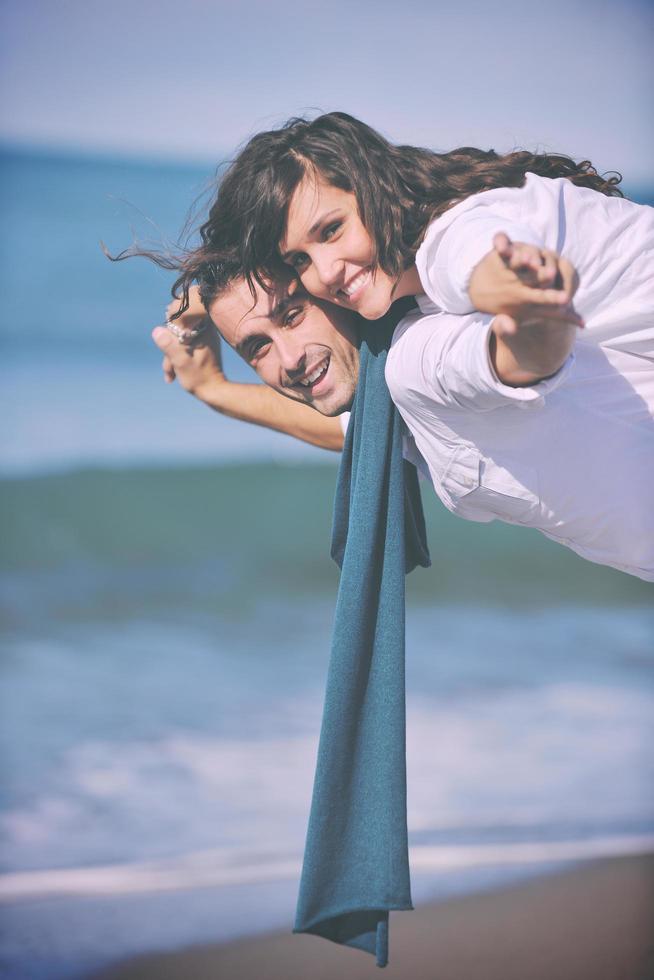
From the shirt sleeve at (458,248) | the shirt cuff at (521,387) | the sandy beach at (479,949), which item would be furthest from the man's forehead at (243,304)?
the sandy beach at (479,949)

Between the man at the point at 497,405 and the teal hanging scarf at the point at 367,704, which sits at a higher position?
the man at the point at 497,405

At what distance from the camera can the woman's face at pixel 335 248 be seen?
1621 mm

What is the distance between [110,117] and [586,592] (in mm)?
3178

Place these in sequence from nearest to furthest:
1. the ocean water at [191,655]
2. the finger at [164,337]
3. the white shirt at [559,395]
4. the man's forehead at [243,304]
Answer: the white shirt at [559,395], the man's forehead at [243,304], the finger at [164,337], the ocean water at [191,655]

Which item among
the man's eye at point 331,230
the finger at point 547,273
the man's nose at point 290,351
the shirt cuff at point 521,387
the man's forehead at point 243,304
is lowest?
the shirt cuff at point 521,387

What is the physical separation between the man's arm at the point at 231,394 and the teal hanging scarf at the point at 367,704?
314 mm

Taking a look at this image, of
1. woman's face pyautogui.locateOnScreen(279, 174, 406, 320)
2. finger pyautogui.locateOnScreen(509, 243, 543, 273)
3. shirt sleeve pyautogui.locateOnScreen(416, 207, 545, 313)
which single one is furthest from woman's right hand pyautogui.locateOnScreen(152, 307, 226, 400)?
finger pyautogui.locateOnScreen(509, 243, 543, 273)

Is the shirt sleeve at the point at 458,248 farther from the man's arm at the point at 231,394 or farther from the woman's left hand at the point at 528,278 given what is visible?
the man's arm at the point at 231,394

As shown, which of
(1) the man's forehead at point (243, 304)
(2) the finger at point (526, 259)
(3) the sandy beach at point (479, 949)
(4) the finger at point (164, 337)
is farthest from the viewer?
(3) the sandy beach at point (479, 949)

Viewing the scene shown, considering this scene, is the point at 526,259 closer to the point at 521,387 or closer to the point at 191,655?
the point at 521,387

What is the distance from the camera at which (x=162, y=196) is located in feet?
20.8

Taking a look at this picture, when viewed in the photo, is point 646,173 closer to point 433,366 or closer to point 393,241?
point 393,241

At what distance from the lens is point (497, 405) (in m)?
1.31

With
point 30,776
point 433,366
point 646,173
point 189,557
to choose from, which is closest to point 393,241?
point 433,366
